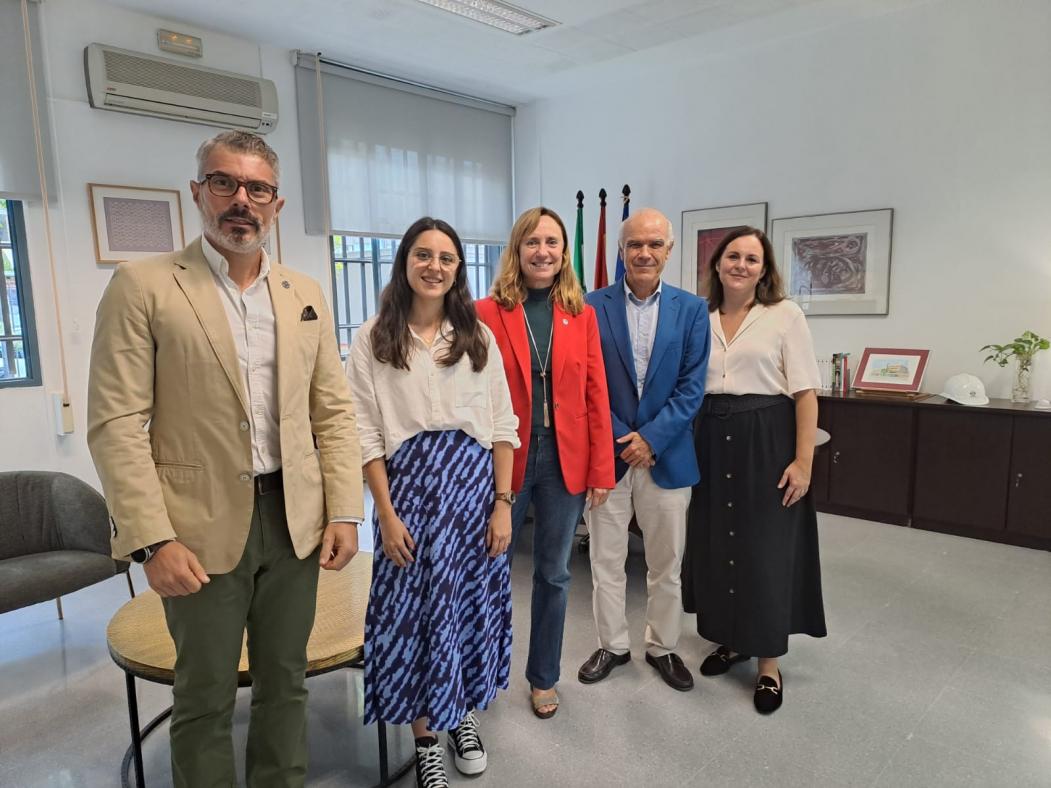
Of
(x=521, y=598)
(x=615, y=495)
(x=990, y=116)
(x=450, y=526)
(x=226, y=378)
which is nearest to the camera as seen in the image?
(x=226, y=378)

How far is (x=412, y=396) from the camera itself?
1815 mm

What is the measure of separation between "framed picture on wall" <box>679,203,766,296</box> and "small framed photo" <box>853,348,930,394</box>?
1.21 metres

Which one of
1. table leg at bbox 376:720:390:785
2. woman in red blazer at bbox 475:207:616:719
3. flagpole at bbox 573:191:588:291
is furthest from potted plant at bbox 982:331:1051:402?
table leg at bbox 376:720:390:785

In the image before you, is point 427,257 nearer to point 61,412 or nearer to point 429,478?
point 429,478

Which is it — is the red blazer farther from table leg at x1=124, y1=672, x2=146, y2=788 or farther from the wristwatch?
table leg at x1=124, y1=672, x2=146, y2=788

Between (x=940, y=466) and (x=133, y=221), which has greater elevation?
(x=133, y=221)

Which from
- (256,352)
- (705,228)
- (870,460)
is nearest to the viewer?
(256,352)

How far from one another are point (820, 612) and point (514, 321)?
1465 mm

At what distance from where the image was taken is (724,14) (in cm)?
425

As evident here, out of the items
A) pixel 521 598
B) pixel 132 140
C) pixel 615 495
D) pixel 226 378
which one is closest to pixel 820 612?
pixel 615 495

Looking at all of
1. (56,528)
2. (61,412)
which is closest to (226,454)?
(56,528)

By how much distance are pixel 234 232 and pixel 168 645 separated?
115cm

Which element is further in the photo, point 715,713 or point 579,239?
point 579,239

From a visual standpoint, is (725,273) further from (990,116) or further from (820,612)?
(990,116)
